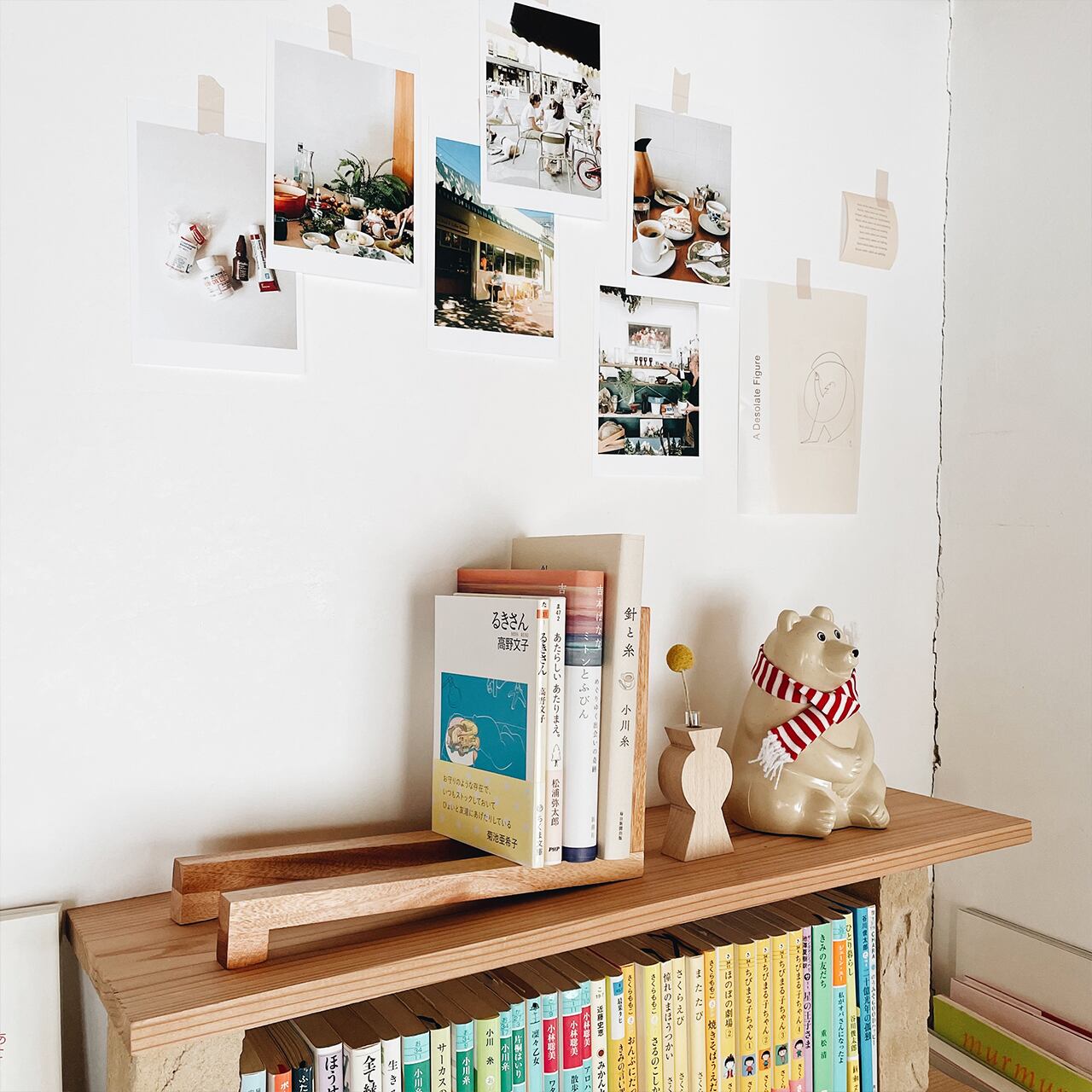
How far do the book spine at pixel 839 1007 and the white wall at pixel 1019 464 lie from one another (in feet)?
1.27

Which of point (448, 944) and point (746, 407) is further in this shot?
point (746, 407)

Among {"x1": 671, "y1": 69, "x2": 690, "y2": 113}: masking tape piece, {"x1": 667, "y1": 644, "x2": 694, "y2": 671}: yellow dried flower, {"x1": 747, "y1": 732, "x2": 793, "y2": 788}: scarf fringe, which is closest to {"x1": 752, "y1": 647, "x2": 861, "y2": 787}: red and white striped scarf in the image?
{"x1": 747, "y1": 732, "x2": 793, "y2": 788}: scarf fringe

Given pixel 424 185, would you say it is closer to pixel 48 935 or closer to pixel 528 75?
pixel 528 75

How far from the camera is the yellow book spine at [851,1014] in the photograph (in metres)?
1.04

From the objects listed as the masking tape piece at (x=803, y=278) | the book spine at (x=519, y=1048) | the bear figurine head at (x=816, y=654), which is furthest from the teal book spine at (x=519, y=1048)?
the masking tape piece at (x=803, y=278)

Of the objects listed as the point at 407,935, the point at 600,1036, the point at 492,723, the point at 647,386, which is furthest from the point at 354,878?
the point at 647,386

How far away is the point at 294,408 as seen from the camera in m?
0.93

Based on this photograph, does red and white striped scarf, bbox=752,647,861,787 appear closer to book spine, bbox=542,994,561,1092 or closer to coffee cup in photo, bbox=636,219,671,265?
book spine, bbox=542,994,561,1092

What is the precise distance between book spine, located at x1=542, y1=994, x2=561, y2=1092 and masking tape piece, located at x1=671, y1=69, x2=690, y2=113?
935 millimetres

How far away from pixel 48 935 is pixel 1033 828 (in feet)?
3.64

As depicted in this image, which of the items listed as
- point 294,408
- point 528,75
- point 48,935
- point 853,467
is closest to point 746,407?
point 853,467

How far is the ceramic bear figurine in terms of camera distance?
102 centimetres

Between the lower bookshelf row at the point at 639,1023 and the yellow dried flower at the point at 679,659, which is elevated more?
the yellow dried flower at the point at 679,659

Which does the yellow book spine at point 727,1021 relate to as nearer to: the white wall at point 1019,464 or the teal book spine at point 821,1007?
the teal book spine at point 821,1007
